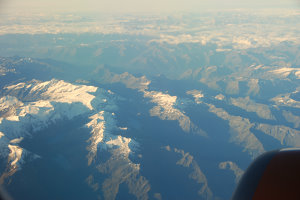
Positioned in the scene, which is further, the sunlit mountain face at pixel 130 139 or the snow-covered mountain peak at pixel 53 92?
the snow-covered mountain peak at pixel 53 92

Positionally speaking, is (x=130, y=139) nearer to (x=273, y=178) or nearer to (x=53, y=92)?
(x=53, y=92)

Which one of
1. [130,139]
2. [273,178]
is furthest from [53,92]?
[273,178]

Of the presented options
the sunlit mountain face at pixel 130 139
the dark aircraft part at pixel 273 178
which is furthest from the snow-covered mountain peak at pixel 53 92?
the dark aircraft part at pixel 273 178

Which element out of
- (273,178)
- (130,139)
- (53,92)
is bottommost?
(53,92)

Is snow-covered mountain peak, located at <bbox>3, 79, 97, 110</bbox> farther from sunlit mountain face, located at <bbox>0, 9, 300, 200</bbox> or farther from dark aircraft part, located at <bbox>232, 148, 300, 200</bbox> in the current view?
dark aircraft part, located at <bbox>232, 148, 300, 200</bbox>

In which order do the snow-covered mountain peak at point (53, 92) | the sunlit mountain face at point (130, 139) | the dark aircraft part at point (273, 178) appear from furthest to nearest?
the snow-covered mountain peak at point (53, 92)
the sunlit mountain face at point (130, 139)
the dark aircraft part at point (273, 178)

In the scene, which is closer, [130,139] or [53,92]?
[130,139]

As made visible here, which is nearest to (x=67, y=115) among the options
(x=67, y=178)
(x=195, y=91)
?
(x=67, y=178)

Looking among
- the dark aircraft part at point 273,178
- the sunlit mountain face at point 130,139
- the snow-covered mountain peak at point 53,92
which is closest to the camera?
the dark aircraft part at point 273,178

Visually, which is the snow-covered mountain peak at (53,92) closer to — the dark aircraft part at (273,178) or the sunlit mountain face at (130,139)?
the sunlit mountain face at (130,139)
